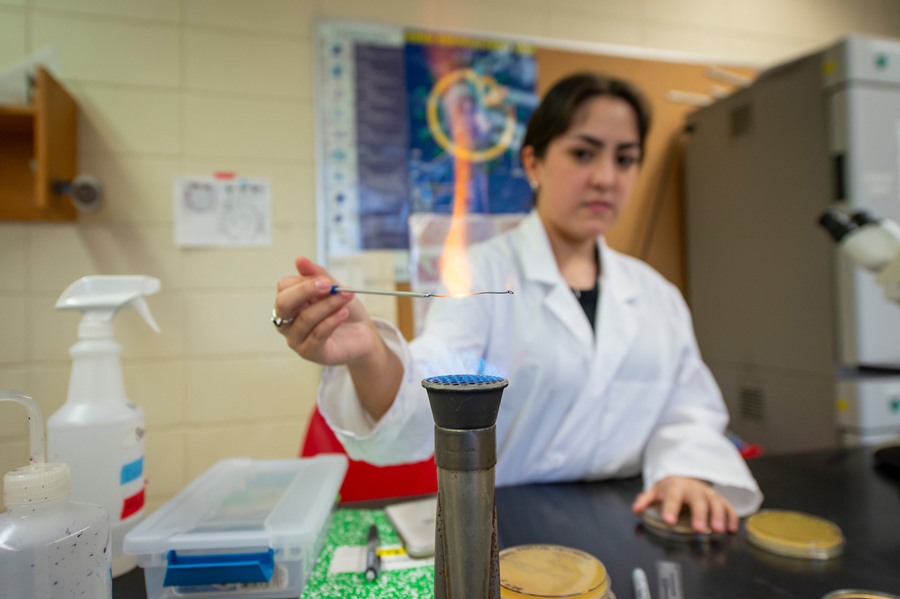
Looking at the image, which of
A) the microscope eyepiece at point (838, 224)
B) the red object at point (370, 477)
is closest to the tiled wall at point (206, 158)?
the red object at point (370, 477)

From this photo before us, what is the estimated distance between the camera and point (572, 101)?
4.12 feet

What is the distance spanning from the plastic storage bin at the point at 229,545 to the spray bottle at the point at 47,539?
112 millimetres

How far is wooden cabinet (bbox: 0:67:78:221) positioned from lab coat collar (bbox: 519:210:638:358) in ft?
4.18

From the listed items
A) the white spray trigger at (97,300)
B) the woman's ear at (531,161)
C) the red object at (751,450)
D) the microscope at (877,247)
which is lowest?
the red object at (751,450)

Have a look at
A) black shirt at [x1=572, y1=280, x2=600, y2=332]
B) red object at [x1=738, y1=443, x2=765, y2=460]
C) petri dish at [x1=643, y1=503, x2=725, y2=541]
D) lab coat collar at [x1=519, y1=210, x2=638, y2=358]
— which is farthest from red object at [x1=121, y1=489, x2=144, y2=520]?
red object at [x1=738, y1=443, x2=765, y2=460]

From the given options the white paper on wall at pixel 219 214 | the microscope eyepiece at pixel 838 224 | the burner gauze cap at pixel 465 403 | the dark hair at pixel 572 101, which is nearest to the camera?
the burner gauze cap at pixel 465 403

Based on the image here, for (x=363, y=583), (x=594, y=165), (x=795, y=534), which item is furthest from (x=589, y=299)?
(x=363, y=583)

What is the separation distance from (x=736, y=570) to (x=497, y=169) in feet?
5.15

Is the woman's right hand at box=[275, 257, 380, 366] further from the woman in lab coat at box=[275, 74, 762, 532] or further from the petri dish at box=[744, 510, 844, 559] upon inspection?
the petri dish at box=[744, 510, 844, 559]

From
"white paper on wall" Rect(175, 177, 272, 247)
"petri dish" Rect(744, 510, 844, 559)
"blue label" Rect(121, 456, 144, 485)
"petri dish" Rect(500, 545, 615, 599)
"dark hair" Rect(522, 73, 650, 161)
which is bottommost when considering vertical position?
"petri dish" Rect(744, 510, 844, 559)

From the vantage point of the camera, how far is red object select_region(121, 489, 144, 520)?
0.55 meters

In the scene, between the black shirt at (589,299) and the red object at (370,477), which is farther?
the black shirt at (589,299)

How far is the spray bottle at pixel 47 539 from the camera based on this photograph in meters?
0.37

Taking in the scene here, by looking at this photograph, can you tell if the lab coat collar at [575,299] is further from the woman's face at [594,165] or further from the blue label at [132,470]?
the blue label at [132,470]
